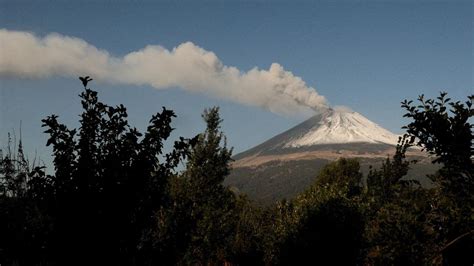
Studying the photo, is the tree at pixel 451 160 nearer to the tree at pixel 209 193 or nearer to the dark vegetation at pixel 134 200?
the dark vegetation at pixel 134 200

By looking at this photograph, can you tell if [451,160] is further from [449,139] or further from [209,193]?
[209,193]

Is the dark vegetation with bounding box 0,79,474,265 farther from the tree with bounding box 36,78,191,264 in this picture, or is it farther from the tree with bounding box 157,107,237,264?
the tree with bounding box 157,107,237,264

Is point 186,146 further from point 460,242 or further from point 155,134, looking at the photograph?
point 460,242

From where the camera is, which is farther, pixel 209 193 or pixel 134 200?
pixel 209 193

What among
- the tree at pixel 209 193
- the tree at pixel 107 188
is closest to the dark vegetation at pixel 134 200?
the tree at pixel 107 188

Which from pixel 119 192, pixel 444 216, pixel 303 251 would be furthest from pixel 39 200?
pixel 303 251

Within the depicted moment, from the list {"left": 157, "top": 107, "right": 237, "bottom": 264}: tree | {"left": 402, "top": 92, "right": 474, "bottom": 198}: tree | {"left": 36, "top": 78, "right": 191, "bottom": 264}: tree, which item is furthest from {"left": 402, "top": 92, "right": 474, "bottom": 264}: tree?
{"left": 157, "top": 107, "right": 237, "bottom": 264}: tree

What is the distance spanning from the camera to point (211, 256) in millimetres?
30719

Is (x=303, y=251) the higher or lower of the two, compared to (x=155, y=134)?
lower

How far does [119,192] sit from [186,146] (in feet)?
5.85

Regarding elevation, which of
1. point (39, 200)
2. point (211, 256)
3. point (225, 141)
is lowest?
point (211, 256)

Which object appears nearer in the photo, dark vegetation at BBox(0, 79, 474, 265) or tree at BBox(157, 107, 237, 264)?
dark vegetation at BBox(0, 79, 474, 265)

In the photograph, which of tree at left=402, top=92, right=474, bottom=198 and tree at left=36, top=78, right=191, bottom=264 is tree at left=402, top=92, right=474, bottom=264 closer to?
tree at left=402, top=92, right=474, bottom=198

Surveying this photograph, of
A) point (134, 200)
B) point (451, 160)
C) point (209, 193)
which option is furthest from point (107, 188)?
point (209, 193)
